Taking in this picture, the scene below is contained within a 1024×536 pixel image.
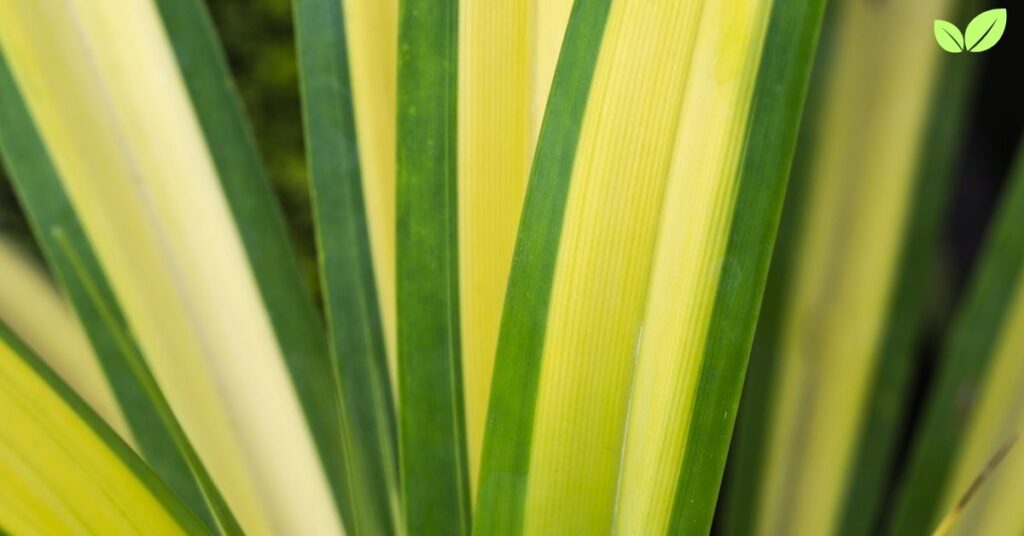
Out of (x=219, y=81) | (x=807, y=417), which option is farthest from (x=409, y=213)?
(x=807, y=417)

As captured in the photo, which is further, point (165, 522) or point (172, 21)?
point (172, 21)

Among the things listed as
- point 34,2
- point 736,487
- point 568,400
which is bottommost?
point 736,487

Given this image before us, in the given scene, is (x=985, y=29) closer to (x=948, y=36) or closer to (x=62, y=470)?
(x=948, y=36)

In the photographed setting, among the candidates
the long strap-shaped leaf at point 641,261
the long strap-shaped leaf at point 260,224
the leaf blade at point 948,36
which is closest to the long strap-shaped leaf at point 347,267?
the long strap-shaped leaf at point 260,224

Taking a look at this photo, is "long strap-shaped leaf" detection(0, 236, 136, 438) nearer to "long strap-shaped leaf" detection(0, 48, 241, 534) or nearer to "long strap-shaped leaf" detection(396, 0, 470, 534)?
"long strap-shaped leaf" detection(0, 48, 241, 534)

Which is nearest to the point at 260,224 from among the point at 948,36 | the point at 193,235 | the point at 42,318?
the point at 193,235

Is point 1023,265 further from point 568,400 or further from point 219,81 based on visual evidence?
point 219,81

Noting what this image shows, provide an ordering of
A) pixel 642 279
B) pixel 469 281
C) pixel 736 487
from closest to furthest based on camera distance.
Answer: pixel 642 279
pixel 469 281
pixel 736 487

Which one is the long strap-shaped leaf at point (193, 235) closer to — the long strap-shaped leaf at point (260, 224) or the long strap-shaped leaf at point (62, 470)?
the long strap-shaped leaf at point (260, 224)
